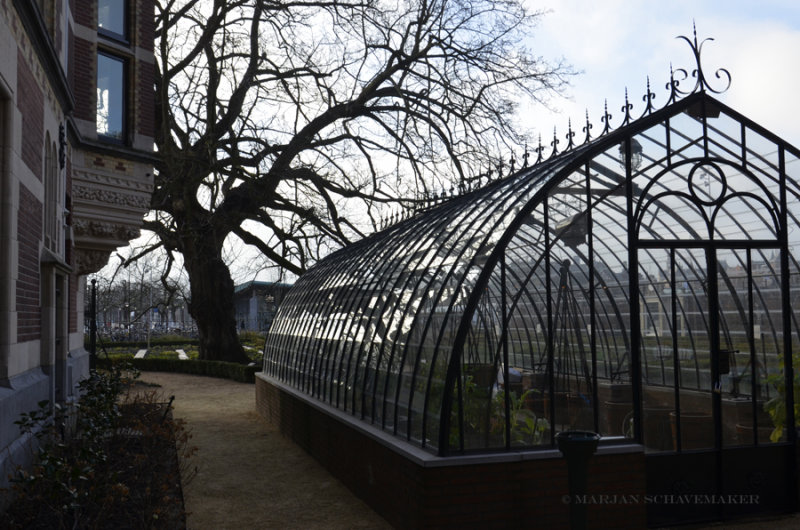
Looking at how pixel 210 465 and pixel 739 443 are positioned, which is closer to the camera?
pixel 739 443

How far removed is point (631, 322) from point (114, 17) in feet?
34.7

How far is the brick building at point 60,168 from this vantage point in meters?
6.78

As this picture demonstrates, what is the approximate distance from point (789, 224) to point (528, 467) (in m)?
4.60

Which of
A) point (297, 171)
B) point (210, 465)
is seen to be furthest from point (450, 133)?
point (210, 465)

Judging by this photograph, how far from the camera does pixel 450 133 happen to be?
1975cm

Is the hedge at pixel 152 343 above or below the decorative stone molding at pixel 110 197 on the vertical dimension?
below

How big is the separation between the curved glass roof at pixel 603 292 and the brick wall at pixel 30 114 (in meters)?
4.75

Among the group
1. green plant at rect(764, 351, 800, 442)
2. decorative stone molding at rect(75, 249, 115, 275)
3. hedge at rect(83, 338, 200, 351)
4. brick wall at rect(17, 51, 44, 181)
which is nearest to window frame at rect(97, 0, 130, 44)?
decorative stone molding at rect(75, 249, 115, 275)

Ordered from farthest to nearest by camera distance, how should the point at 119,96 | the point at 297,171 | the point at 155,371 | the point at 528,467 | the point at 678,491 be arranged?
the point at 155,371 < the point at 297,171 < the point at 119,96 < the point at 678,491 < the point at 528,467

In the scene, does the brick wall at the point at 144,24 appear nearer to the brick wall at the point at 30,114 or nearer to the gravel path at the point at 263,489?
the brick wall at the point at 30,114

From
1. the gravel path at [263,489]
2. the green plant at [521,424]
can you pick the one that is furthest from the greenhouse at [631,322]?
the gravel path at [263,489]

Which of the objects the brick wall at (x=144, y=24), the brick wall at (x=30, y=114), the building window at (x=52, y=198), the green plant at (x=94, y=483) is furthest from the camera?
the brick wall at (x=144, y=24)

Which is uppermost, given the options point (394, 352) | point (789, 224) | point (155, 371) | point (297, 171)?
point (297, 171)

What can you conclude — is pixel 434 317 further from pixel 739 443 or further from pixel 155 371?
pixel 155 371
